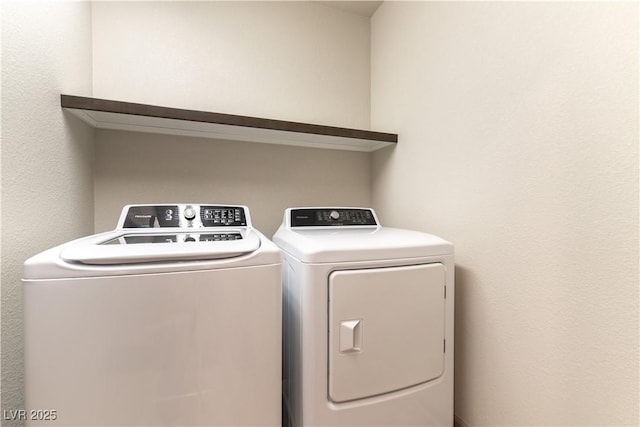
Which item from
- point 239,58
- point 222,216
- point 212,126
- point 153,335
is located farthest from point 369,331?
point 239,58

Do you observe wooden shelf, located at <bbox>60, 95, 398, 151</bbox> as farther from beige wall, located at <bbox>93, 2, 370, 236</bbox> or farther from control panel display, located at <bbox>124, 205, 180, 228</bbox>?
control panel display, located at <bbox>124, 205, 180, 228</bbox>

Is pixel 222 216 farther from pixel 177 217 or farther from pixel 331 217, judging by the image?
pixel 331 217

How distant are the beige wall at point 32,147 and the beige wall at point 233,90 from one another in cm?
28

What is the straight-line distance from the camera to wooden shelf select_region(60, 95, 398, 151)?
1180mm

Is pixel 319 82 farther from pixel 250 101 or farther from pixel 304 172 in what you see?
pixel 304 172

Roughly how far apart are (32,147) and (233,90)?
3.43 feet

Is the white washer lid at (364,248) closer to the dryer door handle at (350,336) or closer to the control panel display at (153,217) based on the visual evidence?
the dryer door handle at (350,336)

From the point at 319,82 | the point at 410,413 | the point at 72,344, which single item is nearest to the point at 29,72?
the point at 72,344

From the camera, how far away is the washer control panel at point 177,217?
127cm

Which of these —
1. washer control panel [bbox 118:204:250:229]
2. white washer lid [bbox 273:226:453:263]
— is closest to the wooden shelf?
washer control panel [bbox 118:204:250:229]

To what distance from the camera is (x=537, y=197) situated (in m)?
0.94

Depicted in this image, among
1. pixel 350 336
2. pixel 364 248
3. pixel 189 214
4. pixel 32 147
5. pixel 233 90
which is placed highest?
pixel 233 90

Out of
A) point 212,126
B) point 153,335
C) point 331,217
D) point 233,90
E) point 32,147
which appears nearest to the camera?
point 153,335

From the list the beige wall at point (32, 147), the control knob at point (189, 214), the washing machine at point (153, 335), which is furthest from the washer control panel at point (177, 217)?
the washing machine at point (153, 335)
